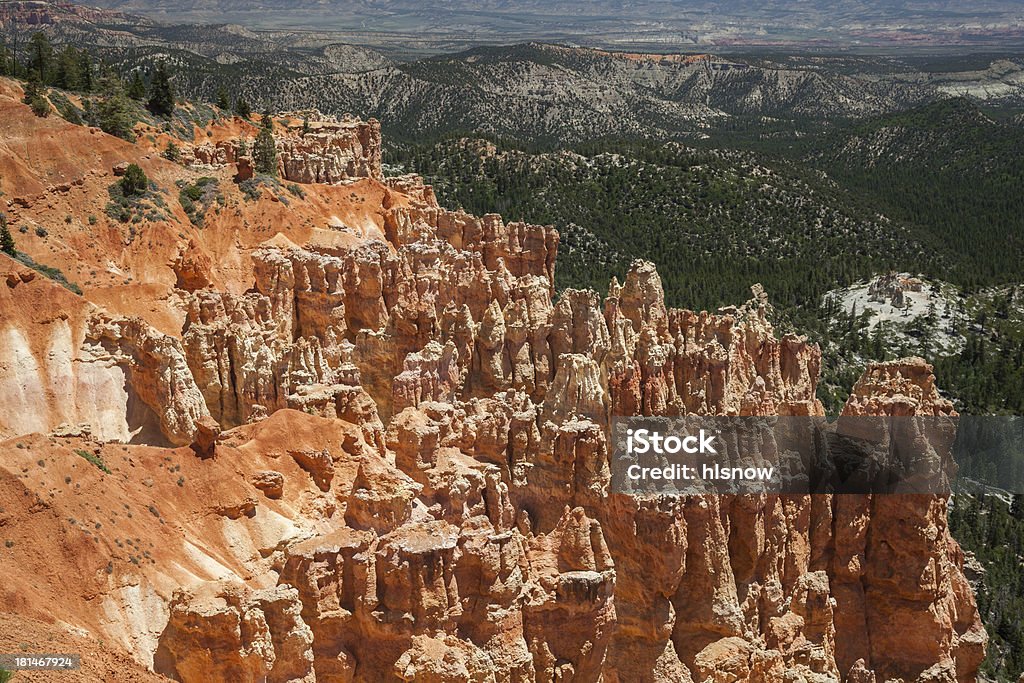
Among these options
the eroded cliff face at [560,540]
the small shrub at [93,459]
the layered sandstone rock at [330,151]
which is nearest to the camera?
the eroded cliff face at [560,540]

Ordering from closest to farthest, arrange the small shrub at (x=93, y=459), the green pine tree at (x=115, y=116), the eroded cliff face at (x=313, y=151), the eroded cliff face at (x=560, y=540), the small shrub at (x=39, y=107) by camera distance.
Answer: the eroded cliff face at (x=560, y=540) < the small shrub at (x=93, y=459) < the small shrub at (x=39, y=107) < the green pine tree at (x=115, y=116) < the eroded cliff face at (x=313, y=151)

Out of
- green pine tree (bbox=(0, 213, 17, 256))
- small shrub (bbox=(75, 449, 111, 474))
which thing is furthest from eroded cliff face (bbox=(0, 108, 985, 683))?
green pine tree (bbox=(0, 213, 17, 256))

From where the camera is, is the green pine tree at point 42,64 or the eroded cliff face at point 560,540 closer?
the eroded cliff face at point 560,540

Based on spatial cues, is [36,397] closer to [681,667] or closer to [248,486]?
[248,486]

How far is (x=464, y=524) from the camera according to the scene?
22812 mm

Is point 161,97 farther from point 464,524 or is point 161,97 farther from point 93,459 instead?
point 464,524

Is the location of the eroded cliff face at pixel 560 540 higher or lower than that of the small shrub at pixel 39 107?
lower

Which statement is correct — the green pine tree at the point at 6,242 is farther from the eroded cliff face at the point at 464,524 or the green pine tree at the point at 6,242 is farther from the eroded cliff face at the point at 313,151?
the eroded cliff face at the point at 313,151

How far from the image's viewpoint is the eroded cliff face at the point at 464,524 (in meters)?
20.2

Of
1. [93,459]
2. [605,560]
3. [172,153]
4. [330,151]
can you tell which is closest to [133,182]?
[172,153]

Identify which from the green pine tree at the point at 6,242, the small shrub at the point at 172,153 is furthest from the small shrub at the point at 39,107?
the green pine tree at the point at 6,242

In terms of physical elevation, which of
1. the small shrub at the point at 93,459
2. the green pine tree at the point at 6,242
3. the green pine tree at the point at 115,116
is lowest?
the small shrub at the point at 93,459

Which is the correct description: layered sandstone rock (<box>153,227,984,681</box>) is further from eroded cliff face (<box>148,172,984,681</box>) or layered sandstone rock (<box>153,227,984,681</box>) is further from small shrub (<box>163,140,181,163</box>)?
small shrub (<box>163,140,181,163</box>)

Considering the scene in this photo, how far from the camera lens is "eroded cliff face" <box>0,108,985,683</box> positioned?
20.2 metres
